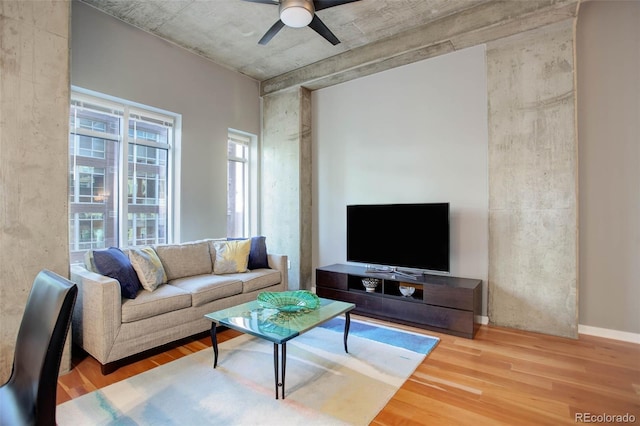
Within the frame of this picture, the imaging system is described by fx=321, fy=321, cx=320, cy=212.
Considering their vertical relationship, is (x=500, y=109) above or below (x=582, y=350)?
above

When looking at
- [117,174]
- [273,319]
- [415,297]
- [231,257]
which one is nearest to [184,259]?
[231,257]

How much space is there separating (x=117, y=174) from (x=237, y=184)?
70.6 inches

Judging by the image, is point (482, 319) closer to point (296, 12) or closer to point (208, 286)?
point (208, 286)

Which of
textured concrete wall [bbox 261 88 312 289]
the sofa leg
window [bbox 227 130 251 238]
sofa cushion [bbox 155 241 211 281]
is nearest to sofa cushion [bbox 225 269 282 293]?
sofa cushion [bbox 155 241 211 281]

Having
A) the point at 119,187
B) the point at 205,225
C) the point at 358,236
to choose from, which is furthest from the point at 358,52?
the point at 119,187

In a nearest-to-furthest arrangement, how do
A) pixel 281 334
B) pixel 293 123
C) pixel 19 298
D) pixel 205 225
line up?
pixel 281 334 → pixel 19 298 → pixel 205 225 → pixel 293 123

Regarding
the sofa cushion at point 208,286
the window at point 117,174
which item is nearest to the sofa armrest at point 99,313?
the sofa cushion at point 208,286

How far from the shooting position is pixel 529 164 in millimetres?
3363

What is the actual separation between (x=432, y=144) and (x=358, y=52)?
155 centimetres

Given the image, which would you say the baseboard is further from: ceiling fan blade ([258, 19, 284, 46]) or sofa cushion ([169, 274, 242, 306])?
ceiling fan blade ([258, 19, 284, 46])

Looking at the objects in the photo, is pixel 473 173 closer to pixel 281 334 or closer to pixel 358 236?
pixel 358 236

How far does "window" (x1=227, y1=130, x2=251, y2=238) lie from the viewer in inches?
201

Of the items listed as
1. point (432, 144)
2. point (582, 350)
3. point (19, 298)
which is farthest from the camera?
point (432, 144)

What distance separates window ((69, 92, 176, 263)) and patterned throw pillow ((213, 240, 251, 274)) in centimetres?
96
